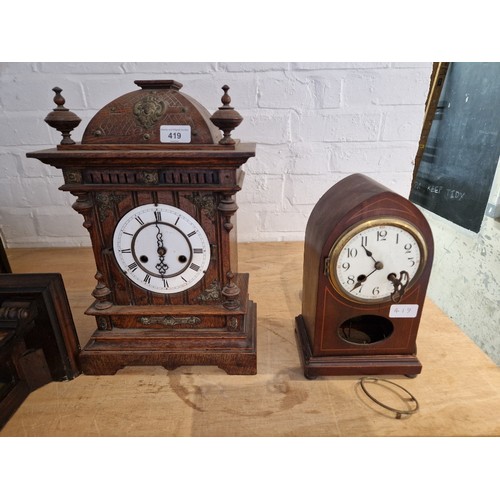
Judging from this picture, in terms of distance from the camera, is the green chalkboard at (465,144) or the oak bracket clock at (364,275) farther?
the green chalkboard at (465,144)

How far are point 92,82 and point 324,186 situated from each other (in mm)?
984

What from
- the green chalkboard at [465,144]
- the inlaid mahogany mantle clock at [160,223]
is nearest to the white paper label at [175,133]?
the inlaid mahogany mantle clock at [160,223]

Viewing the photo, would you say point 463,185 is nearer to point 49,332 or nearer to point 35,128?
point 49,332

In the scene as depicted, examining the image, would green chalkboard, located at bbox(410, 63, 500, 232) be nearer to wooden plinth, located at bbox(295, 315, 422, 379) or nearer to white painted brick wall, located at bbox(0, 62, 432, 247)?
white painted brick wall, located at bbox(0, 62, 432, 247)

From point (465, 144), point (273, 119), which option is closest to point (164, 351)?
point (273, 119)

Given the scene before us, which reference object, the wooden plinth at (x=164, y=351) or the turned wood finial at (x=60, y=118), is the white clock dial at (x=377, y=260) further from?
the turned wood finial at (x=60, y=118)

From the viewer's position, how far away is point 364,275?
751 millimetres

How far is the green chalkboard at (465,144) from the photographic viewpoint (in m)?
1.46

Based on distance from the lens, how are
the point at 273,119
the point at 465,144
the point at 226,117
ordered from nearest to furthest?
the point at 226,117 → the point at 273,119 → the point at 465,144

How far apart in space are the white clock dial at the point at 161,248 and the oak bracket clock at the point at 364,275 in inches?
11.0

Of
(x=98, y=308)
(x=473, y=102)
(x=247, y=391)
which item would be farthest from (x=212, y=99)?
(x=473, y=102)

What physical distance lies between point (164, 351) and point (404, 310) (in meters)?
0.57

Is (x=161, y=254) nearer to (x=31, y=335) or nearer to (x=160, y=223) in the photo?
(x=160, y=223)

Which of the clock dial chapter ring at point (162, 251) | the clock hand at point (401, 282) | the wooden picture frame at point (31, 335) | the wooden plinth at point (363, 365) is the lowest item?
the wooden plinth at point (363, 365)
